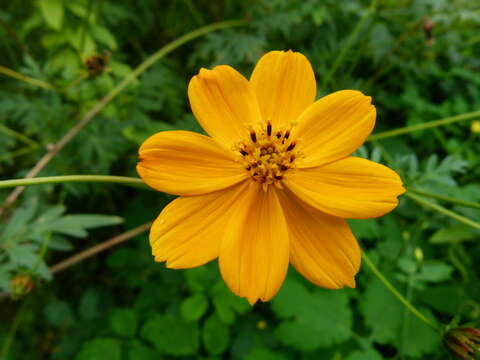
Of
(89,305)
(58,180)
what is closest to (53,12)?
(58,180)

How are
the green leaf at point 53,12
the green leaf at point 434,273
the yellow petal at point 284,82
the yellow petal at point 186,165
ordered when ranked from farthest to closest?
the green leaf at point 53,12 → the green leaf at point 434,273 → the yellow petal at point 284,82 → the yellow petal at point 186,165

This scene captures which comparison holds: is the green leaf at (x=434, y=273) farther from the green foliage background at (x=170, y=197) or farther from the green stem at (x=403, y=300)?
the green stem at (x=403, y=300)

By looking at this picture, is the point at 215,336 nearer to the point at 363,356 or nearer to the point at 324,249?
the point at 363,356

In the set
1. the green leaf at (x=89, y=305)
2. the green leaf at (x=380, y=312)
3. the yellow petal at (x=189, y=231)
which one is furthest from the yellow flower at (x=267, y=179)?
the green leaf at (x=89, y=305)

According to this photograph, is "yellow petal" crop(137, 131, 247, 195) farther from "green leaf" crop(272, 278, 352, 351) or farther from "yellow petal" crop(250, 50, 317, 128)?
"green leaf" crop(272, 278, 352, 351)

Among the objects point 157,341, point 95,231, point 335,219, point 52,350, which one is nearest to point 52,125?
point 95,231

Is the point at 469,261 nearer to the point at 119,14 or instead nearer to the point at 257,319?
the point at 257,319
